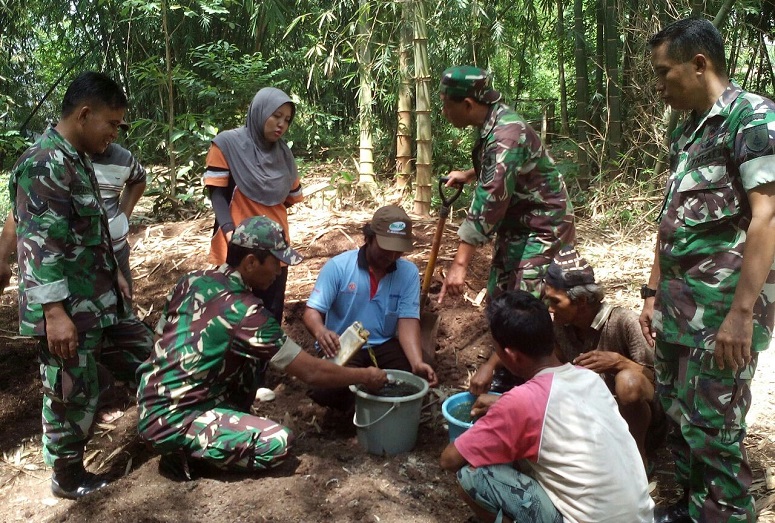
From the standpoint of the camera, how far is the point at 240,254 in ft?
9.21

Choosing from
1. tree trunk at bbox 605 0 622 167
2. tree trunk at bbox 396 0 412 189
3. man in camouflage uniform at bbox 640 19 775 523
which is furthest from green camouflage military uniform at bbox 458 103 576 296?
tree trunk at bbox 605 0 622 167

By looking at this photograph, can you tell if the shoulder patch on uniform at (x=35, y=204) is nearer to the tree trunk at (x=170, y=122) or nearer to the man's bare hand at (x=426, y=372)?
the man's bare hand at (x=426, y=372)

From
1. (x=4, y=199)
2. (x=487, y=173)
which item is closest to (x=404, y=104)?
(x=487, y=173)

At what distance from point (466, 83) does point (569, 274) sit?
96 cm

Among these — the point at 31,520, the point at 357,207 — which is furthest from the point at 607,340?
the point at 357,207

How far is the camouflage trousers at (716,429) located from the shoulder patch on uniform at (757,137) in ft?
2.33

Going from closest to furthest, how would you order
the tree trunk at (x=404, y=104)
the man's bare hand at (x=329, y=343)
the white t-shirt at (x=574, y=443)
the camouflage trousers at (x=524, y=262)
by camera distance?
the white t-shirt at (x=574, y=443)
the camouflage trousers at (x=524, y=262)
the man's bare hand at (x=329, y=343)
the tree trunk at (x=404, y=104)

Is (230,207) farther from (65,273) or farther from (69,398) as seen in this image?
(69,398)

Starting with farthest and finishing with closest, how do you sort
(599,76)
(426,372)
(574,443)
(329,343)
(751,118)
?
1. (599,76)
2. (426,372)
3. (329,343)
4. (751,118)
5. (574,443)

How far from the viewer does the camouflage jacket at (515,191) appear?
2887mm

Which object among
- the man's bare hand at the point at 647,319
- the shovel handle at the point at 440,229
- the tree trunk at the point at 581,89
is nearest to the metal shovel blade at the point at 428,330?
the shovel handle at the point at 440,229

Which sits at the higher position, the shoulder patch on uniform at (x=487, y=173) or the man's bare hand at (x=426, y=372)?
the shoulder patch on uniform at (x=487, y=173)

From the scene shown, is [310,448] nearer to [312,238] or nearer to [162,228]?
[312,238]

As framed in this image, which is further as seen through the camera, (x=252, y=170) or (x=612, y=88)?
(x=612, y=88)
